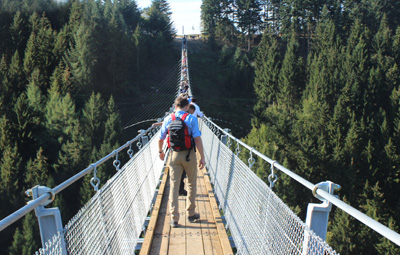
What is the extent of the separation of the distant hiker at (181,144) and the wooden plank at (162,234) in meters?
0.13

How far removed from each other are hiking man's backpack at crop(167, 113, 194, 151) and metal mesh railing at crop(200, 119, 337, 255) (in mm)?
527

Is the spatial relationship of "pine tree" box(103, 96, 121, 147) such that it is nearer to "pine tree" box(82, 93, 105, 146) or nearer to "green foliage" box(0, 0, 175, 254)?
"green foliage" box(0, 0, 175, 254)

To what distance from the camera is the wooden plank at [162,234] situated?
10.4 feet

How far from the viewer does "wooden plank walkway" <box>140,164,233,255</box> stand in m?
3.16

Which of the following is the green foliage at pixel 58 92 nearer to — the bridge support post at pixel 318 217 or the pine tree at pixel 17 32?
the pine tree at pixel 17 32

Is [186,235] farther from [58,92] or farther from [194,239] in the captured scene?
[58,92]

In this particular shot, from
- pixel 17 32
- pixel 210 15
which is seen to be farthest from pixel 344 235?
pixel 210 15

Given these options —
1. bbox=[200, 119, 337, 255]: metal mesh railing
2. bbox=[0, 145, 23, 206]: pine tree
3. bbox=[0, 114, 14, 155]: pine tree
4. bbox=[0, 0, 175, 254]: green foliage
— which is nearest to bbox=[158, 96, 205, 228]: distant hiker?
bbox=[200, 119, 337, 255]: metal mesh railing

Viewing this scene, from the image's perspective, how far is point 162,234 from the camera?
11.5ft

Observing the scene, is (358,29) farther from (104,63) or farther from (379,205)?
(104,63)

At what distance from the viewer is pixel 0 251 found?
2405cm

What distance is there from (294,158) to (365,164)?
511 centimetres

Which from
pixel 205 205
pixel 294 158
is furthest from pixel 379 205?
pixel 205 205

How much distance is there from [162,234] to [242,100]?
42.8 meters
